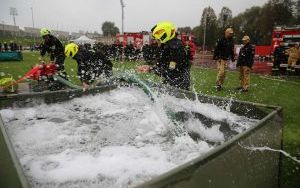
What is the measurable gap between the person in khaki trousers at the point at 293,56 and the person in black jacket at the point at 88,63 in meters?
11.5

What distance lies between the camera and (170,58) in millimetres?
6195

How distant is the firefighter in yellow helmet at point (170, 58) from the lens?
594 cm

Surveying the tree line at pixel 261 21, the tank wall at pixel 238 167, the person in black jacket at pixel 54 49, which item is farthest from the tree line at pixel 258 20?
the tank wall at pixel 238 167

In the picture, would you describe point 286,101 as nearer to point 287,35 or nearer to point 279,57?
point 279,57

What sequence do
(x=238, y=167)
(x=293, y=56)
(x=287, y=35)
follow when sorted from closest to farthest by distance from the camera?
(x=238, y=167)
(x=293, y=56)
(x=287, y=35)

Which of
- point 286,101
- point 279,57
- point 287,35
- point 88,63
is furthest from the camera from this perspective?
point 287,35

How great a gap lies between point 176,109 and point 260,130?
2484mm

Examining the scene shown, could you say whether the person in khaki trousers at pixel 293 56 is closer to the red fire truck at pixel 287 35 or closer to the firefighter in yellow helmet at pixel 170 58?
the red fire truck at pixel 287 35

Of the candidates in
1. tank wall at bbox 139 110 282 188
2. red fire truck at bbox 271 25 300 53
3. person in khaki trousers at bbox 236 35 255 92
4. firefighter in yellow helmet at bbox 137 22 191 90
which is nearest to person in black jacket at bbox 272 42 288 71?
red fire truck at bbox 271 25 300 53

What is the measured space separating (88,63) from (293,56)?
39.7 feet

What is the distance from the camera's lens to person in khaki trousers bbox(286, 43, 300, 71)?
16.1 meters

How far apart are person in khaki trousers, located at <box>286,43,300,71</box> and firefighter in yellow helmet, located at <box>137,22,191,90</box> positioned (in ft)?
38.8

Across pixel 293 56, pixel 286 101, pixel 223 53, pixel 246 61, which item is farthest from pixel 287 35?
pixel 286 101

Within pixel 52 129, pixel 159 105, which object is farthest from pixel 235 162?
pixel 52 129
